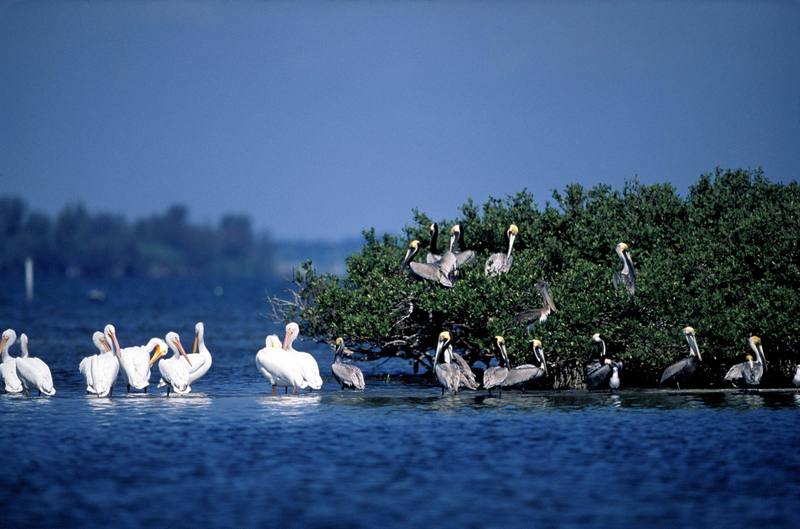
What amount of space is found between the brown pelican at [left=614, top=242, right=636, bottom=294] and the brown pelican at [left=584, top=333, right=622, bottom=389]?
3.88 ft

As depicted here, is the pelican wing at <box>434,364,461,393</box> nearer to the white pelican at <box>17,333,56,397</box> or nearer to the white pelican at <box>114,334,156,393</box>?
the white pelican at <box>114,334,156,393</box>

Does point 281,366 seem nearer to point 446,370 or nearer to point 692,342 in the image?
point 446,370

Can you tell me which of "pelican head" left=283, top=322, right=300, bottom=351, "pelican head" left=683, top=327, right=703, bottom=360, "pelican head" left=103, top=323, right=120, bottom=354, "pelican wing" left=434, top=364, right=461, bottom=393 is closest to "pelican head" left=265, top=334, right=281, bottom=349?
"pelican head" left=283, top=322, right=300, bottom=351

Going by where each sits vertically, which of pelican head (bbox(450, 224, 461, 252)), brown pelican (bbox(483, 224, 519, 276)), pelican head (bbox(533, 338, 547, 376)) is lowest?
pelican head (bbox(533, 338, 547, 376))

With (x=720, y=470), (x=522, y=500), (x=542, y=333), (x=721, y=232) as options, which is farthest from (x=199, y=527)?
(x=721, y=232)

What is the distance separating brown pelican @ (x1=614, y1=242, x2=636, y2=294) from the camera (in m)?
21.8

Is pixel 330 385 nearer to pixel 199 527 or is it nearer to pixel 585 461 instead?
pixel 585 461

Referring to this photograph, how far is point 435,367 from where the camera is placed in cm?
2148

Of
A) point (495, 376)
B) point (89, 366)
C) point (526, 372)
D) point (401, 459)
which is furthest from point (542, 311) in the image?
point (89, 366)

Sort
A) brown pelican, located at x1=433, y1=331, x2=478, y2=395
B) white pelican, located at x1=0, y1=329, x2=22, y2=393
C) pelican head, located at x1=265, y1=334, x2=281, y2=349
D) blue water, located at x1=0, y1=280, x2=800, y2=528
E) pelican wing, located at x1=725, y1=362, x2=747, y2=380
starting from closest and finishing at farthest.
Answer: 1. blue water, located at x1=0, y1=280, x2=800, y2=528
2. pelican wing, located at x1=725, y1=362, x2=747, y2=380
3. brown pelican, located at x1=433, y1=331, x2=478, y2=395
4. white pelican, located at x1=0, y1=329, x2=22, y2=393
5. pelican head, located at x1=265, y1=334, x2=281, y2=349

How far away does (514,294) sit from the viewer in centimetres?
2202

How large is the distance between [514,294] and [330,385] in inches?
190

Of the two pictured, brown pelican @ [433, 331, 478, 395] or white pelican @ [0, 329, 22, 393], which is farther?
white pelican @ [0, 329, 22, 393]

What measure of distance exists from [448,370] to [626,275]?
12.5ft
